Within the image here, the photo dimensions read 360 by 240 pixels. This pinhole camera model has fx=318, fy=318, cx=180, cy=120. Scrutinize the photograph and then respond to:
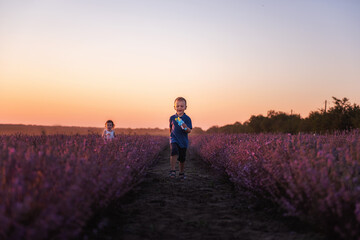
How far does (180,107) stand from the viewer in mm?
7426

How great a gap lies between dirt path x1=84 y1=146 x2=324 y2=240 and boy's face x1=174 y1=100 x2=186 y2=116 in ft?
7.01

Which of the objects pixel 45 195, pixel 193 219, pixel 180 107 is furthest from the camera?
pixel 180 107

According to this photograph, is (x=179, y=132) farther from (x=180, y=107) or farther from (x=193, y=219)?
(x=193, y=219)

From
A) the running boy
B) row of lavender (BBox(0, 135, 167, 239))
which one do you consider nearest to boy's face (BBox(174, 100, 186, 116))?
the running boy

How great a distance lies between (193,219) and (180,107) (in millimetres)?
3650

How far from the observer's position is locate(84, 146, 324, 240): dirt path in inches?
139

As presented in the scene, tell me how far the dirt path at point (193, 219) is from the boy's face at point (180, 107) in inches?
84.2

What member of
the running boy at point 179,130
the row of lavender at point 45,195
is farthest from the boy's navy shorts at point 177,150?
the row of lavender at point 45,195

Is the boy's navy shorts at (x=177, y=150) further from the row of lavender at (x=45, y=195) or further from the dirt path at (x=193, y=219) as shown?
the row of lavender at (x=45, y=195)

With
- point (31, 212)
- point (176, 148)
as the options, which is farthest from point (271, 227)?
point (176, 148)

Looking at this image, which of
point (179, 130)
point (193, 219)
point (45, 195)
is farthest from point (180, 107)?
point (45, 195)

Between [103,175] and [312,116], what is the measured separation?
2159 cm

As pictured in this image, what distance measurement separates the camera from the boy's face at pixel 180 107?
24.3 ft

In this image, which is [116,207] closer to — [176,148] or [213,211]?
[213,211]
